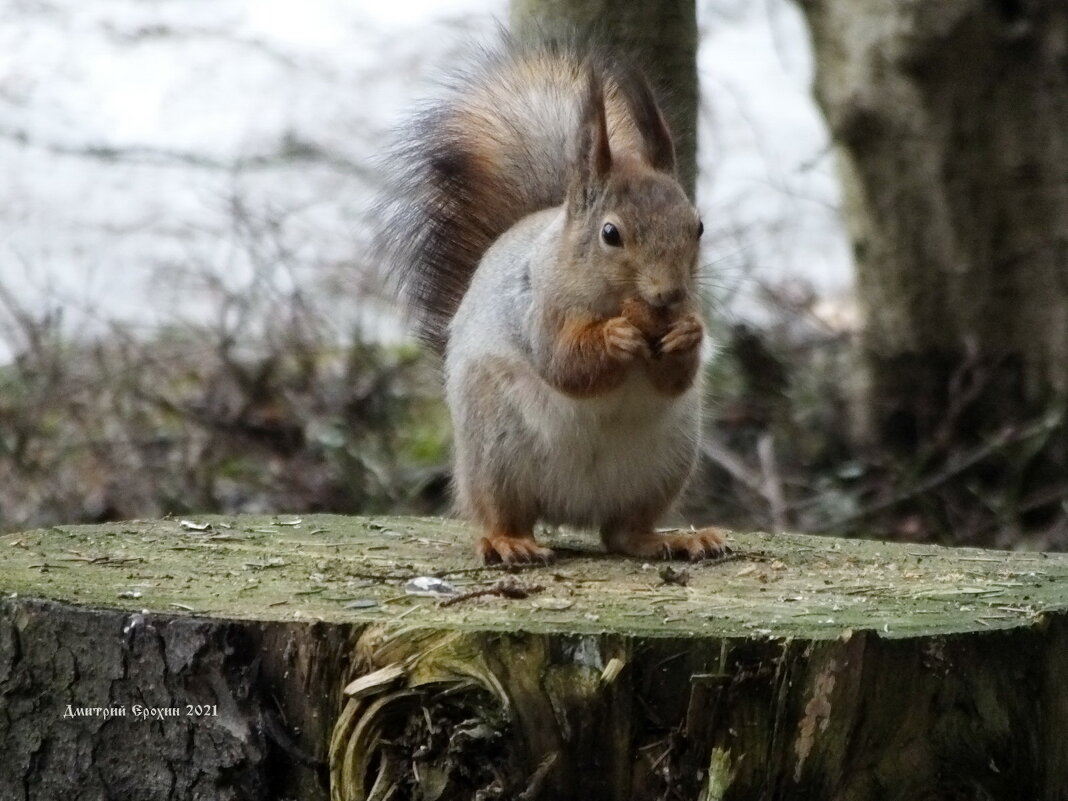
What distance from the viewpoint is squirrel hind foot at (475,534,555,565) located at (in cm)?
199

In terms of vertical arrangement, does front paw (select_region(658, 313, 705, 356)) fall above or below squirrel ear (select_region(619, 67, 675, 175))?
below

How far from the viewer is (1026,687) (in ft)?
5.38

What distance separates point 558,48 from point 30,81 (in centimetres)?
331

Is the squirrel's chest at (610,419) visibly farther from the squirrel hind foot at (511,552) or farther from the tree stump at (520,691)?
the tree stump at (520,691)

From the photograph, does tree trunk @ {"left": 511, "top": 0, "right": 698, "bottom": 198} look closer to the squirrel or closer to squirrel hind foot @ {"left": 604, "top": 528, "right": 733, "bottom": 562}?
the squirrel

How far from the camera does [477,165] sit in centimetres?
242

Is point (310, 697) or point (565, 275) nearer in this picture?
point (310, 697)

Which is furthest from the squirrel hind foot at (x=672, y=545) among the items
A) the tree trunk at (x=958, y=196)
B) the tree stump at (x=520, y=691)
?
the tree trunk at (x=958, y=196)

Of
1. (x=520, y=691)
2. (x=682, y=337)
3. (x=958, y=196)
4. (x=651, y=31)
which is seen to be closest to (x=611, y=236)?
(x=682, y=337)

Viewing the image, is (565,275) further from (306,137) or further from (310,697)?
(306,137)

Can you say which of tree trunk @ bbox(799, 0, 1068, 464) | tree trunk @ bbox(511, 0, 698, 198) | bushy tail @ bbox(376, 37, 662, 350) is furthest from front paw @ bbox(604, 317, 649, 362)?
tree trunk @ bbox(799, 0, 1068, 464)

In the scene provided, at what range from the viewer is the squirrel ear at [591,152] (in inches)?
78.2

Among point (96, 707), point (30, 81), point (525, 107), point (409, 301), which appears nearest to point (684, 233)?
point (525, 107)

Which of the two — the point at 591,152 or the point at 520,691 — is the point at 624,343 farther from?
the point at 520,691
